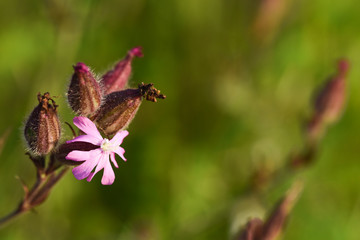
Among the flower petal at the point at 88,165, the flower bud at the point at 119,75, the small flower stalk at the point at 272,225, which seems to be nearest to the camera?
the flower petal at the point at 88,165

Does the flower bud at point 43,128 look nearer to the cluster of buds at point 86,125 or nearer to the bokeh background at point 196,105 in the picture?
the cluster of buds at point 86,125

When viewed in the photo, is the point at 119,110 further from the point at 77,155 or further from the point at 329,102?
the point at 329,102

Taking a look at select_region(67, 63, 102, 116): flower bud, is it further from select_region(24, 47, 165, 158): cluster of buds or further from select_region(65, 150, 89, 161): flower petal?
select_region(65, 150, 89, 161): flower petal

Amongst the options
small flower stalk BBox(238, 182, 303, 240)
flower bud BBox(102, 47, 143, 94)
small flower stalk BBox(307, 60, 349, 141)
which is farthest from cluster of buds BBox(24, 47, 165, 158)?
small flower stalk BBox(307, 60, 349, 141)

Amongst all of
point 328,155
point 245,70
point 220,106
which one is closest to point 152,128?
point 220,106

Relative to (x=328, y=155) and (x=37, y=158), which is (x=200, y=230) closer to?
(x=328, y=155)

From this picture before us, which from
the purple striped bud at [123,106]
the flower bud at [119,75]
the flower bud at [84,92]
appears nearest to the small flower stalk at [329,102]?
the flower bud at [119,75]
